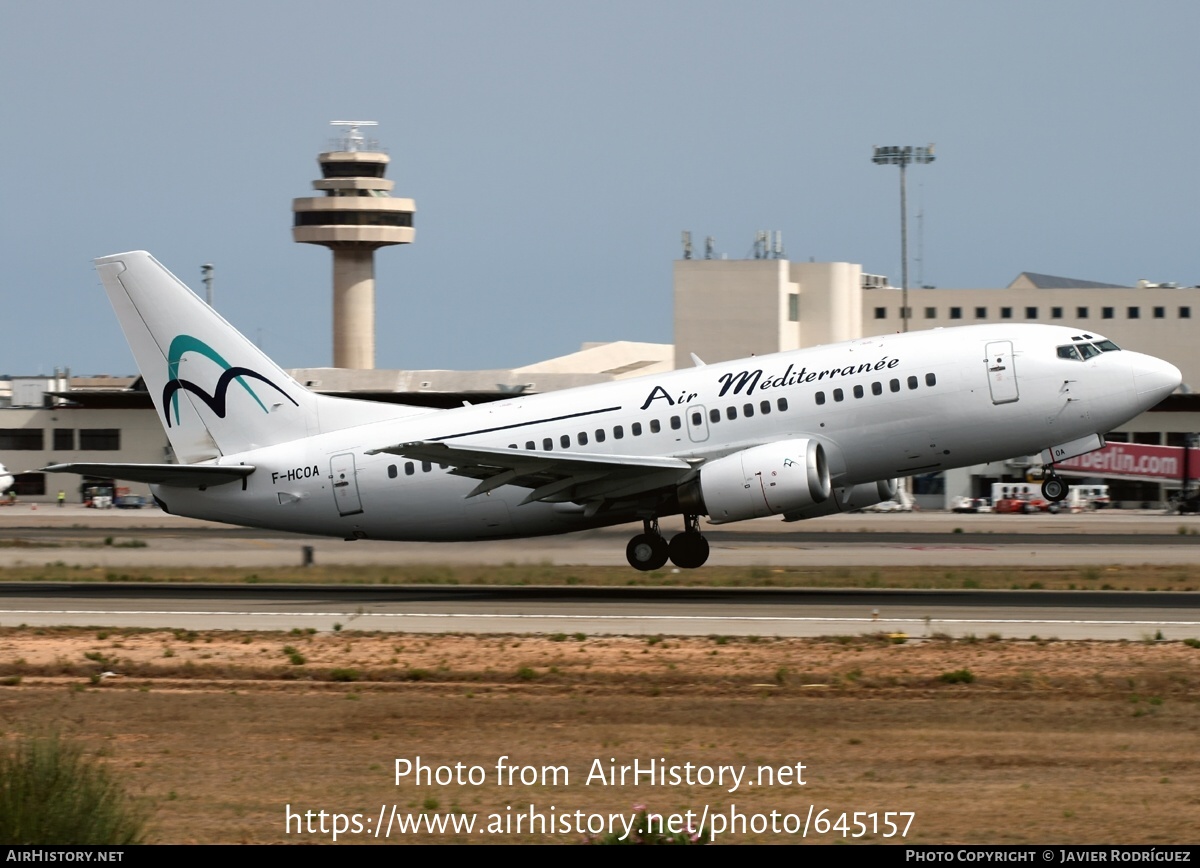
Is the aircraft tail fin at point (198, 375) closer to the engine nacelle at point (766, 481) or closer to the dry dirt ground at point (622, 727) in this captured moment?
the engine nacelle at point (766, 481)

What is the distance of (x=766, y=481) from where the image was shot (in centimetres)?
2939

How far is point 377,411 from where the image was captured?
3453 cm

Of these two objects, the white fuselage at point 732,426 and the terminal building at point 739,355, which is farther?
the terminal building at point 739,355

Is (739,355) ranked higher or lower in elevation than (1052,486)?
higher

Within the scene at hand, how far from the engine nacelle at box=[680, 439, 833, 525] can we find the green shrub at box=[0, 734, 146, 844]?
19578 mm

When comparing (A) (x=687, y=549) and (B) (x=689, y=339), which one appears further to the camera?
(B) (x=689, y=339)

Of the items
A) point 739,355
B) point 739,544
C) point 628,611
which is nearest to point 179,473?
point 628,611

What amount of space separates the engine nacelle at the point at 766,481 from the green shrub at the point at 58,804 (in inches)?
771

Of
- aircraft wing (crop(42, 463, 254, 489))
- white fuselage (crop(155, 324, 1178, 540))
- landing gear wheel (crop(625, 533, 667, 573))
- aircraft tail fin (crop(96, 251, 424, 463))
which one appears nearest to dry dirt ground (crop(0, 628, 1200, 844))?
aircraft wing (crop(42, 463, 254, 489))

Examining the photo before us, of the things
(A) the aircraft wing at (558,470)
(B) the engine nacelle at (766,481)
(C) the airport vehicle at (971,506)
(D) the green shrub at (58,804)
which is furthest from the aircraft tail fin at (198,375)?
(C) the airport vehicle at (971,506)

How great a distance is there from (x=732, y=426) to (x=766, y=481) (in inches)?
85.4

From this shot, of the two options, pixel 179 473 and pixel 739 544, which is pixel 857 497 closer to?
pixel 179 473

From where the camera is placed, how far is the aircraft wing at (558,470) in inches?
1161
